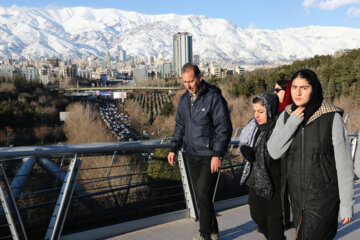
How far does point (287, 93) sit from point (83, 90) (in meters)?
117

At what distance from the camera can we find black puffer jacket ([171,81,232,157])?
311 centimetres

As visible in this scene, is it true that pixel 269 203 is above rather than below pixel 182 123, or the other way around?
below

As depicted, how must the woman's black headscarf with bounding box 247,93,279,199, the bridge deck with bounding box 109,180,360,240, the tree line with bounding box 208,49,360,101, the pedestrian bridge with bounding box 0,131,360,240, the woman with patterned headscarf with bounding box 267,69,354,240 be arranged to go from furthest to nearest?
the tree line with bounding box 208,49,360,101
the bridge deck with bounding box 109,180,360,240
the pedestrian bridge with bounding box 0,131,360,240
the woman's black headscarf with bounding box 247,93,279,199
the woman with patterned headscarf with bounding box 267,69,354,240

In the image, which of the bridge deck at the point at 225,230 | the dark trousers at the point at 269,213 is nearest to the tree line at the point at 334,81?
the bridge deck at the point at 225,230

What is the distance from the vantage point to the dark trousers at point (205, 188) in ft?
10.5

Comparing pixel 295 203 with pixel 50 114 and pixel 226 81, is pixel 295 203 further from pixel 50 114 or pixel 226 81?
pixel 50 114

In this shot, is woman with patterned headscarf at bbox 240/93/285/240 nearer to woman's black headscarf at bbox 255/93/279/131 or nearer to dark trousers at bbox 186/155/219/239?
woman's black headscarf at bbox 255/93/279/131

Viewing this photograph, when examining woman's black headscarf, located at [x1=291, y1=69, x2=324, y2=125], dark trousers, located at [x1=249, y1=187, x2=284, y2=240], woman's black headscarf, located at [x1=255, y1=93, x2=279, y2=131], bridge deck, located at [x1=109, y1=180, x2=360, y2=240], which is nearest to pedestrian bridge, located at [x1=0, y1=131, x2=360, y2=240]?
bridge deck, located at [x1=109, y1=180, x2=360, y2=240]

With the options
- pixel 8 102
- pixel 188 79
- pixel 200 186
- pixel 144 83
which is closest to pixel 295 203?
pixel 200 186

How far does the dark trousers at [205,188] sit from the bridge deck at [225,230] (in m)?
0.30

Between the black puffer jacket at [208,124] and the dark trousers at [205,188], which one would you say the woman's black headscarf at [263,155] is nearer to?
the black puffer jacket at [208,124]

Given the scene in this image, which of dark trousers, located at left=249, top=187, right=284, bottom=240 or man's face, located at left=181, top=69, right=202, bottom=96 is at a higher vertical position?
man's face, located at left=181, top=69, right=202, bottom=96

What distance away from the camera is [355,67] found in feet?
128

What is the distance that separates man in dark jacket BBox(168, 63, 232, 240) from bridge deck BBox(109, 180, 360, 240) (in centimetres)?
34
